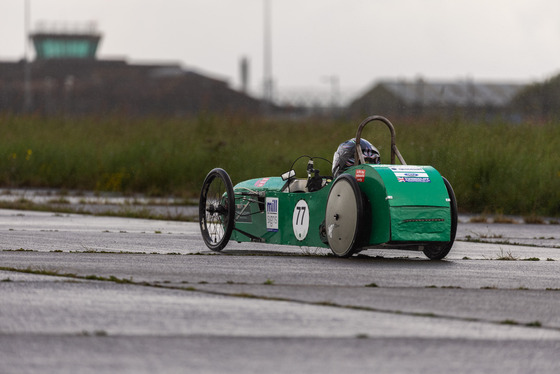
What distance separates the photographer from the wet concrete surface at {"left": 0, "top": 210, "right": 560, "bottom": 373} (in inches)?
242

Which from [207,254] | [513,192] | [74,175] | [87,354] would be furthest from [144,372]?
[74,175]

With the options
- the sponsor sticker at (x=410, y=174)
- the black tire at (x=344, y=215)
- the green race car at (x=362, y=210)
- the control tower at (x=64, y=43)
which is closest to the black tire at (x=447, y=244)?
the green race car at (x=362, y=210)

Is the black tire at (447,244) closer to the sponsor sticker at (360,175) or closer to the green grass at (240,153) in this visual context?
the sponsor sticker at (360,175)

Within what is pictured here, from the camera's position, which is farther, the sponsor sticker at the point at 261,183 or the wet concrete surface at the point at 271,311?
the sponsor sticker at the point at 261,183

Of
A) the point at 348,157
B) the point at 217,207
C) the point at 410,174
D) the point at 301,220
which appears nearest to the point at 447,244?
the point at 410,174

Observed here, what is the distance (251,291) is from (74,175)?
72.5 ft

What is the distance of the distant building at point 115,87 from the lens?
242 feet

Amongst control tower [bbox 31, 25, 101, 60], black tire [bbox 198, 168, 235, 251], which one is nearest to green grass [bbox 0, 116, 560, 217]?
black tire [bbox 198, 168, 235, 251]

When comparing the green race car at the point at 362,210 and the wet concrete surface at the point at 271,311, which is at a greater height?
the green race car at the point at 362,210

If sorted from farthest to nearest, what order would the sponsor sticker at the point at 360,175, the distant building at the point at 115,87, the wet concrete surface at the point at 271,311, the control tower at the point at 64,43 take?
1. the control tower at the point at 64,43
2. the distant building at the point at 115,87
3. the sponsor sticker at the point at 360,175
4. the wet concrete surface at the point at 271,311

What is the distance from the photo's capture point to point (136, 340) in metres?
6.62

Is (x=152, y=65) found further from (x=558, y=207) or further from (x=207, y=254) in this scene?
(x=207, y=254)

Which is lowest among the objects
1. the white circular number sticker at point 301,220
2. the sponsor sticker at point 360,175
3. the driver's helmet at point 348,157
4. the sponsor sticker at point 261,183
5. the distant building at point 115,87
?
the white circular number sticker at point 301,220

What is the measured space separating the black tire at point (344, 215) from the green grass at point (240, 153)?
8808mm
